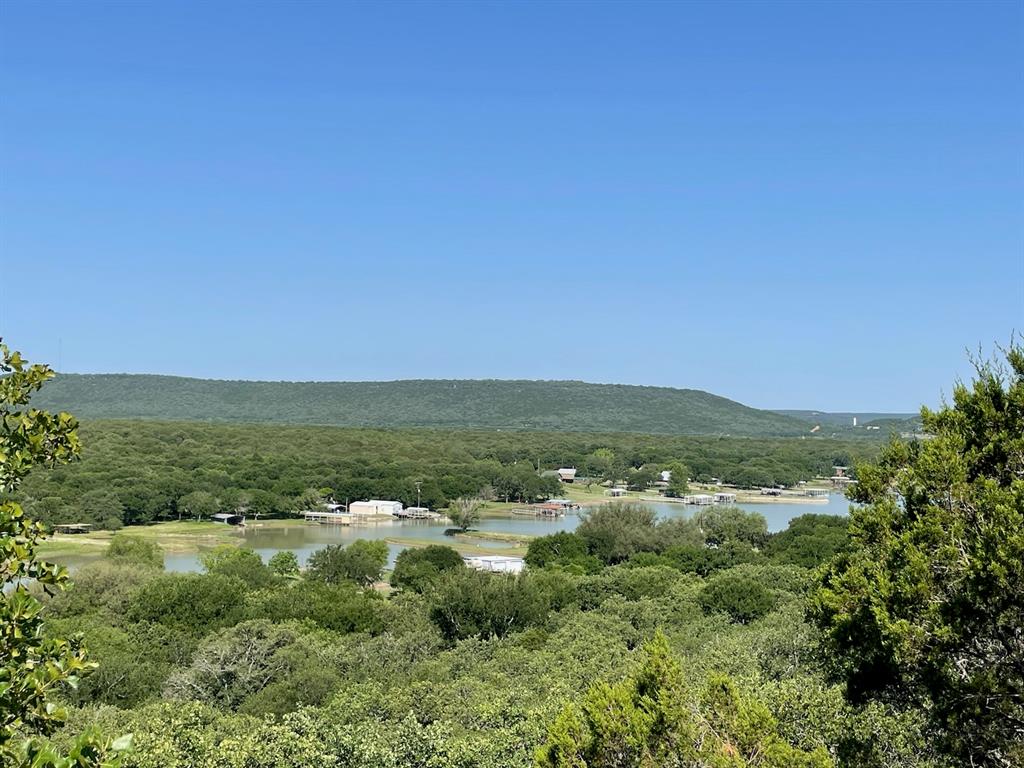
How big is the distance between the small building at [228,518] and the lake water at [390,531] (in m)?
2.12

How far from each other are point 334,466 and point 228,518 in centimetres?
2393

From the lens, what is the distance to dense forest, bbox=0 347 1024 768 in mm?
4559

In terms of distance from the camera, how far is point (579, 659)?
61.8 feet

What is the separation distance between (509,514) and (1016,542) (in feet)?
238

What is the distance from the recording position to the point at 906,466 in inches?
332

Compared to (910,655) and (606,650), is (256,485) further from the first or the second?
(910,655)

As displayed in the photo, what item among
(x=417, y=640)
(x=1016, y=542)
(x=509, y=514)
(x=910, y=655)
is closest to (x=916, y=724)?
(x=910, y=655)

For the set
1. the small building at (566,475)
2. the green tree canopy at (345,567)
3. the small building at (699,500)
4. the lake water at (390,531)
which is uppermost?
the green tree canopy at (345,567)

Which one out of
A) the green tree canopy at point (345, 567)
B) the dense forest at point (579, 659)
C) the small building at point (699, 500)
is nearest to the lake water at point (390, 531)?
the small building at point (699, 500)

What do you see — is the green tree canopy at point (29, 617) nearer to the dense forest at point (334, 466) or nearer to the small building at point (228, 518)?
the dense forest at point (334, 466)

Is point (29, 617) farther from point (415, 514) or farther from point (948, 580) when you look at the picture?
point (415, 514)

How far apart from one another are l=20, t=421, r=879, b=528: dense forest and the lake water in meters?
6.58

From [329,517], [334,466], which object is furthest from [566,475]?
Result: [329,517]

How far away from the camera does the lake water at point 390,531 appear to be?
5314 cm
